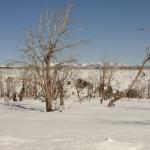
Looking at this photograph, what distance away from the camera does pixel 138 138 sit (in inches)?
318

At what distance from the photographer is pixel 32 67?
17.5m

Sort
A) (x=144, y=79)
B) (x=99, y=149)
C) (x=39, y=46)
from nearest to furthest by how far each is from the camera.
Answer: (x=99, y=149)
(x=39, y=46)
(x=144, y=79)

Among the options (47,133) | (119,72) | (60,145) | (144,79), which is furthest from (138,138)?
(119,72)

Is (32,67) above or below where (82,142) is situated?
above

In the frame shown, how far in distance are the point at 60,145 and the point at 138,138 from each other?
1.65 m

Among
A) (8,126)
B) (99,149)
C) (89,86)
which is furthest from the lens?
(89,86)

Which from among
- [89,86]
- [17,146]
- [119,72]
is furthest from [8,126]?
[119,72]

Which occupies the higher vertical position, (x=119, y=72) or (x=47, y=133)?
(x=119, y=72)

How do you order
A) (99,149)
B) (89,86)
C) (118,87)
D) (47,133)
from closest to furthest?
(99,149)
(47,133)
(89,86)
(118,87)

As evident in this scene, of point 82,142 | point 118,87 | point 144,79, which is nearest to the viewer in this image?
point 82,142

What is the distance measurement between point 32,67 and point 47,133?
840 centimetres

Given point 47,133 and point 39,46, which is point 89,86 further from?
point 47,133

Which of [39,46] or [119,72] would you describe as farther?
[119,72]

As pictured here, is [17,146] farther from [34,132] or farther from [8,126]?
[8,126]
